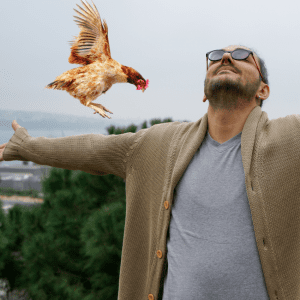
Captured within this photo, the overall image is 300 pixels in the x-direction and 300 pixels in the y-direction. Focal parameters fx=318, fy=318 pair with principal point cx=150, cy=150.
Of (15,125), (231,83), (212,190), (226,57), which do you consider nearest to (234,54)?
(226,57)

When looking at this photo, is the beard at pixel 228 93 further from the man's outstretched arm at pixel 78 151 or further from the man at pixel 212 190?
the man's outstretched arm at pixel 78 151

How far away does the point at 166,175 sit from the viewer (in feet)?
5.02

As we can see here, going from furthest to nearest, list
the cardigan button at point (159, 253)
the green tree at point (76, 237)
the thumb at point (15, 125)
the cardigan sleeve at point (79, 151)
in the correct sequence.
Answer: the green tree at point (76, 237) → the thumb at point (15, 125) → the cardigan sleeve at point (79, 151) → the cardigan button at point (159, 253)

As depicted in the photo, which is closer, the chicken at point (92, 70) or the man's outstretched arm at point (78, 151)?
the chicken at point (92, 70)

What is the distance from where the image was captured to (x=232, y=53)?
1550 mm

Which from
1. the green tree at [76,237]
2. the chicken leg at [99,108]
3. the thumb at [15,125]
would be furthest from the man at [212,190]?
the green tree at [76,237]

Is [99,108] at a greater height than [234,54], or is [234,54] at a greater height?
[234,54]

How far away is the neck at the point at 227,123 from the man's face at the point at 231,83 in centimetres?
3

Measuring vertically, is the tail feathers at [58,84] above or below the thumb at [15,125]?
above

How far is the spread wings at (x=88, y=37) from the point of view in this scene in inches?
51.3

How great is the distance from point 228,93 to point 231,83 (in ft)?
0.15

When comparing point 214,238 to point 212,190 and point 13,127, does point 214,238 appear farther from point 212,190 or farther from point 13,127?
point 13,127

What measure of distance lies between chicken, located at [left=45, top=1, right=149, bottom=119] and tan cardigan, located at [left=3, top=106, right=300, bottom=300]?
447mm

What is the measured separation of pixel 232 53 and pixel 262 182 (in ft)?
2.12
